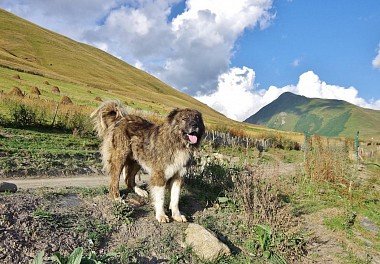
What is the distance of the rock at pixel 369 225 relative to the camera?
9.32 metres

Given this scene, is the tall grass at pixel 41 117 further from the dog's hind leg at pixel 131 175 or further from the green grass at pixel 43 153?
the dog's hind leg at pixel 131 175

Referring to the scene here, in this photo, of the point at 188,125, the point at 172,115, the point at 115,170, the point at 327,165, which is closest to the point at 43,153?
the point at 115,170

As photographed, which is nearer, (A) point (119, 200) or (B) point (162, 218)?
(B) point (162, 218)

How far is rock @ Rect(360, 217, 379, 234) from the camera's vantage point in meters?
9.32

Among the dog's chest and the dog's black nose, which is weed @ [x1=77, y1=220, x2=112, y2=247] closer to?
the dog's chest

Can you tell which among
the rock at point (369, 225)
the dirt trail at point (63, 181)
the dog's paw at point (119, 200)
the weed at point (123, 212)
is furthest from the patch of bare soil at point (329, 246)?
the dirt trail at point (63, 181)

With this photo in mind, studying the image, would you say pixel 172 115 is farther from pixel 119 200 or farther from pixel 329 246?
pixel 329 246

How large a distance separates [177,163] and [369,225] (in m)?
5.03

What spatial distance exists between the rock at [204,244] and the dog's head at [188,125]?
1.61 m

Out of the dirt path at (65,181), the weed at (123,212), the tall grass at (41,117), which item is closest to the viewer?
the weed at (123,212)

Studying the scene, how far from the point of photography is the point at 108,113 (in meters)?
9.29

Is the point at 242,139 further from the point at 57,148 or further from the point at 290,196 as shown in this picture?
the point at 290,196

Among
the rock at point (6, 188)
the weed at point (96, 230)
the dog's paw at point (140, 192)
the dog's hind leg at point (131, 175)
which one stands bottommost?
the weed at point (96, 230)

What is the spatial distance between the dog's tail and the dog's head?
1.59 metres
